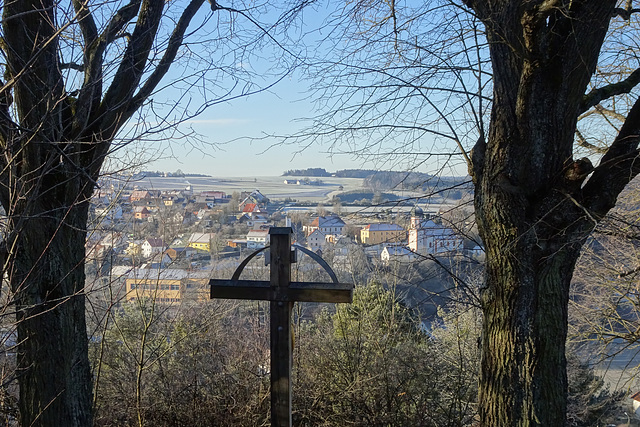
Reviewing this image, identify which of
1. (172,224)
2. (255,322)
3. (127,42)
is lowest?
(255,322)

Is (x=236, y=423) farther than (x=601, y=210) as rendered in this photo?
Yes

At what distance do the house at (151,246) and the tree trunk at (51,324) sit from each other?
2228mm

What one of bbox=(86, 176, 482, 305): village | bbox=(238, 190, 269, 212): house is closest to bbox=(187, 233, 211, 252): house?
bbox=(86, 176, 482, 305): village

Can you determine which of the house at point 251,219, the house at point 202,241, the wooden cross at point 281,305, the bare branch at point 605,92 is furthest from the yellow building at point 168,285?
the bare branch at point 605,92

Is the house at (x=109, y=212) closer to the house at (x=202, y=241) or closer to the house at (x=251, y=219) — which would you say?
the house at (x=202, y=241)

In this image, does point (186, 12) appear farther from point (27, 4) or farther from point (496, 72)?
point (496, 72)

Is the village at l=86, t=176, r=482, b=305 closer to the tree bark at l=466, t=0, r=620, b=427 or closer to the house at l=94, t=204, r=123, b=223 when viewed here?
the house at l=94, t=204, r=123, b=223

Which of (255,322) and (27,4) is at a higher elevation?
(27,4)

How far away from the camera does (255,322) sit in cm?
713

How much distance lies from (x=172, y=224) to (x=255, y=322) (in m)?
1.92

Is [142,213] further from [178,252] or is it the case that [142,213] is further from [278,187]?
[278,187]

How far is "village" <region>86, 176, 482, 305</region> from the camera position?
4070mm

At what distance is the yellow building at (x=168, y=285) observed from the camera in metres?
5.67

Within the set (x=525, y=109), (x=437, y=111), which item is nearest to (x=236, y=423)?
(x=437, y=111)
